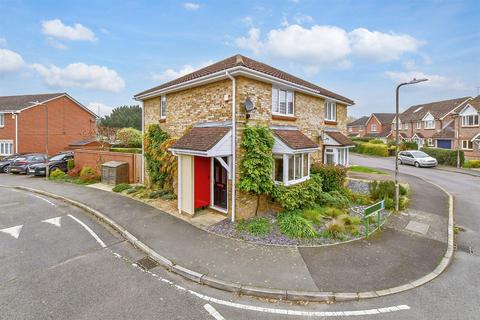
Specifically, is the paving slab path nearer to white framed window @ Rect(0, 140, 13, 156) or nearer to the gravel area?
the gravel area

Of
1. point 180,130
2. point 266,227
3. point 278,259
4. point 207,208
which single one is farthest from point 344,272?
point 180,130

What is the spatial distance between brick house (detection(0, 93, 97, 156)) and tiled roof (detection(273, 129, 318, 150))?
25.4m

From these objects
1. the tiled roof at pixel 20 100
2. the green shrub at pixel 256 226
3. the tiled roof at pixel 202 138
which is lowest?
the green shrub at pixel 256 226

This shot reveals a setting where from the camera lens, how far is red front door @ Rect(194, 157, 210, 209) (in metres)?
9.86

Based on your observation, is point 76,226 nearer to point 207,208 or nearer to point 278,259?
point 207,208

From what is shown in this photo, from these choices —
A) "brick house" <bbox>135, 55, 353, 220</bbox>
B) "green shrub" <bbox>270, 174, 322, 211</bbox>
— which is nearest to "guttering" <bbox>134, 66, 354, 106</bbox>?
"brick house" <bbox>135, 55, 353, 220</bbox>

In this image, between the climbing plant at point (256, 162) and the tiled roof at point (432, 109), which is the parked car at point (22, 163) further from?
the tiled roof at point (432, 109)

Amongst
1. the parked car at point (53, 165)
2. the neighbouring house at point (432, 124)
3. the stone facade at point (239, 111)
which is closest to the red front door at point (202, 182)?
the stone facade at point (239, 111)

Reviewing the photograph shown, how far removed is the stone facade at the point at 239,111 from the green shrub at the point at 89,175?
264 inches

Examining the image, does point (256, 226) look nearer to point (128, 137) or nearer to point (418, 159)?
point (418, 159)

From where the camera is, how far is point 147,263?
20.7ft

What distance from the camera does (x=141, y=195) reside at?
12.4 m

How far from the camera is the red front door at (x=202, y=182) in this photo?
986 cm

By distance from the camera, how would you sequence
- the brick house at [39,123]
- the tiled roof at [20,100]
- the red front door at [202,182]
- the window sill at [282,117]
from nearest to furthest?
1. the red front door at [202,182]
2. the window sill at [282,117]
3. the brick house at [39,123]
4. the tiled roof at [20,100]
